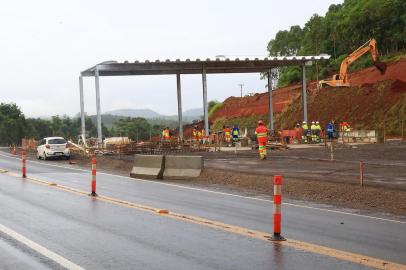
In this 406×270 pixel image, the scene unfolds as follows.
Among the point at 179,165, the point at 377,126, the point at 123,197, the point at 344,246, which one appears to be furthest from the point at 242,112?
the point at 344,246

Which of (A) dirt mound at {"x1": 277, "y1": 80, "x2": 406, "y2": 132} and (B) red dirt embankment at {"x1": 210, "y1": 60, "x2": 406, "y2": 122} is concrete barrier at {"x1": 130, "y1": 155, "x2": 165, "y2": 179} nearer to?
(A) dirt mound at {"x1": 277, "y1": 80, "x2": 406, "y2": 132}

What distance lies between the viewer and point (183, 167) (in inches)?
929

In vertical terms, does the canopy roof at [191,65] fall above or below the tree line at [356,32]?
below

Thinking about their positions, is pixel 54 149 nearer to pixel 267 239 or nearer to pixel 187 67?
pixel 187 67

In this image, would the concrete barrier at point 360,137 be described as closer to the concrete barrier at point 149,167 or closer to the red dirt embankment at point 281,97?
the red dirt embankment at point 281,97

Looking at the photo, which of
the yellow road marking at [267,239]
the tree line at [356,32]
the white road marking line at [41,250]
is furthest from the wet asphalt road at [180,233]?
the tree line at [356,32]

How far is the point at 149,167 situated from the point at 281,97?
69541mm

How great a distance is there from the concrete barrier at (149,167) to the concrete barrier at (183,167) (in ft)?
0.88

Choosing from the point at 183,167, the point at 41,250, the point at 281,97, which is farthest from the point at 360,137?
the point at 281,97

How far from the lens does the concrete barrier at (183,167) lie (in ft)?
76.7

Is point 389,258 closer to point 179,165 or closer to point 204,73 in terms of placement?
point 179,165

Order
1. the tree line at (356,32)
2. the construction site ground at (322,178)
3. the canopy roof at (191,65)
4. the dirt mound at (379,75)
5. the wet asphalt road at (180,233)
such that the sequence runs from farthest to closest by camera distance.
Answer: the tree line at (356,32)
the dirt mound at (379,75)
the canopy roof at (191,65)
the construction site ground at (322,178)
the wet asphalt road at (180,233)

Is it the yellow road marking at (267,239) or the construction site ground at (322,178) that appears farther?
the construction site ground at (322,178)

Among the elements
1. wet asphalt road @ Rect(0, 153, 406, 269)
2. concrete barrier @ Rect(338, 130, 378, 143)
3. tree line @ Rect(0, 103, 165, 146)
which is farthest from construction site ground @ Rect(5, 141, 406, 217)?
tree line @ Rect(0, 103, 165, 146)
